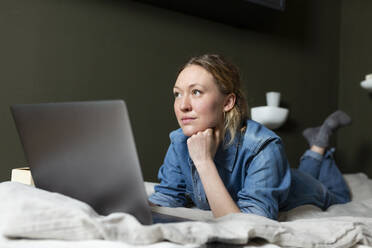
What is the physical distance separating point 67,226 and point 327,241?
1.76 ft

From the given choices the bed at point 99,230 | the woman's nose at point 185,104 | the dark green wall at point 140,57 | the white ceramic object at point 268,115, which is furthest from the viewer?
the white ceramic object at point 268,115

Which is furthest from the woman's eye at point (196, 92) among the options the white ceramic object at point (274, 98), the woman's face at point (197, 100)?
the white ceramic object at point (274, 98)

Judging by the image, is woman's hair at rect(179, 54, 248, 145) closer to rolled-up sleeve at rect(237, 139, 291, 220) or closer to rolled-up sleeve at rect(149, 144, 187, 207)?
rolled-up sleeve at rect(237, 139, 291, 220)

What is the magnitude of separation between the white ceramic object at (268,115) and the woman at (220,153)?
1.00 m

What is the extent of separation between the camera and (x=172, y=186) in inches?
58.1

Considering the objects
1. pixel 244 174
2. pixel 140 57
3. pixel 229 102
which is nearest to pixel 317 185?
pixel 244 174

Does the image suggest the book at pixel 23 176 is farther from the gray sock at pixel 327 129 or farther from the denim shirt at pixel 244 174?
the gray sock at pixel 327 129

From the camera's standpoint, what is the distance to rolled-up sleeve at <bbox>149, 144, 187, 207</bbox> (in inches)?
56.3

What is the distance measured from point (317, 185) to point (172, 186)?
26.9 inches

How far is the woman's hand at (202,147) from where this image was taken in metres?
1.21

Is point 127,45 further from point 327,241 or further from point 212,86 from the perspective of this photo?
point 327,241

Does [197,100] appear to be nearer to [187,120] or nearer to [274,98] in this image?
[187,120]

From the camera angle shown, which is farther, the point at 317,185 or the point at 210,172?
the point at 317,185

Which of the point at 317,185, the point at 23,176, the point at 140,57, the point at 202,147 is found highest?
the point at 140,57
